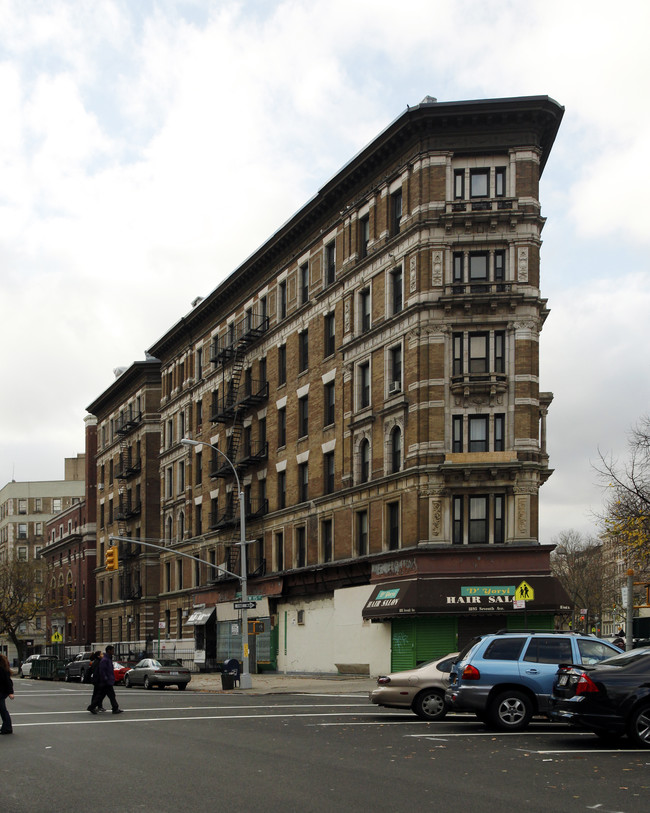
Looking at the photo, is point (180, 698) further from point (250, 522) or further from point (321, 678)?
point (250, 522)

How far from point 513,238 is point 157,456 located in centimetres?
4113

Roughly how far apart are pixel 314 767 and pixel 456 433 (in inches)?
1026

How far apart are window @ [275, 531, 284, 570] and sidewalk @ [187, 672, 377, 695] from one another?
5332mm

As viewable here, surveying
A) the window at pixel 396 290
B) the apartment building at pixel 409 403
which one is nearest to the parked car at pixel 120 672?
the apartment building at pixel 409 403

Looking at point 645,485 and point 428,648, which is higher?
point 645,485

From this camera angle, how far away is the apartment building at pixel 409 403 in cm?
3809

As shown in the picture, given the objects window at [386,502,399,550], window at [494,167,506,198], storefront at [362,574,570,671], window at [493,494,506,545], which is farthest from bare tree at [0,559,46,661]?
window at [494,167,506,198]

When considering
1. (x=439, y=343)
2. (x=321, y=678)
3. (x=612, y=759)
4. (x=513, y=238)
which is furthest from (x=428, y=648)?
(x=612, y=759)

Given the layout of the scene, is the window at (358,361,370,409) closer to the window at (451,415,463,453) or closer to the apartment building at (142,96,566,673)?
the apartment building at (142,96,566,673)

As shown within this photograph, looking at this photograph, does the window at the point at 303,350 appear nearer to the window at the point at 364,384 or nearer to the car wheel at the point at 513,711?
the window at the point at 364,384

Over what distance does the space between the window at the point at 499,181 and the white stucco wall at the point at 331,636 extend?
16.5 meters

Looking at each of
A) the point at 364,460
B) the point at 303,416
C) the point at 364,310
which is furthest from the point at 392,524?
the point at 303,416

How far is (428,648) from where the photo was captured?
3809 cm

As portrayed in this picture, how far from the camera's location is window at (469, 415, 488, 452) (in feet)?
127
